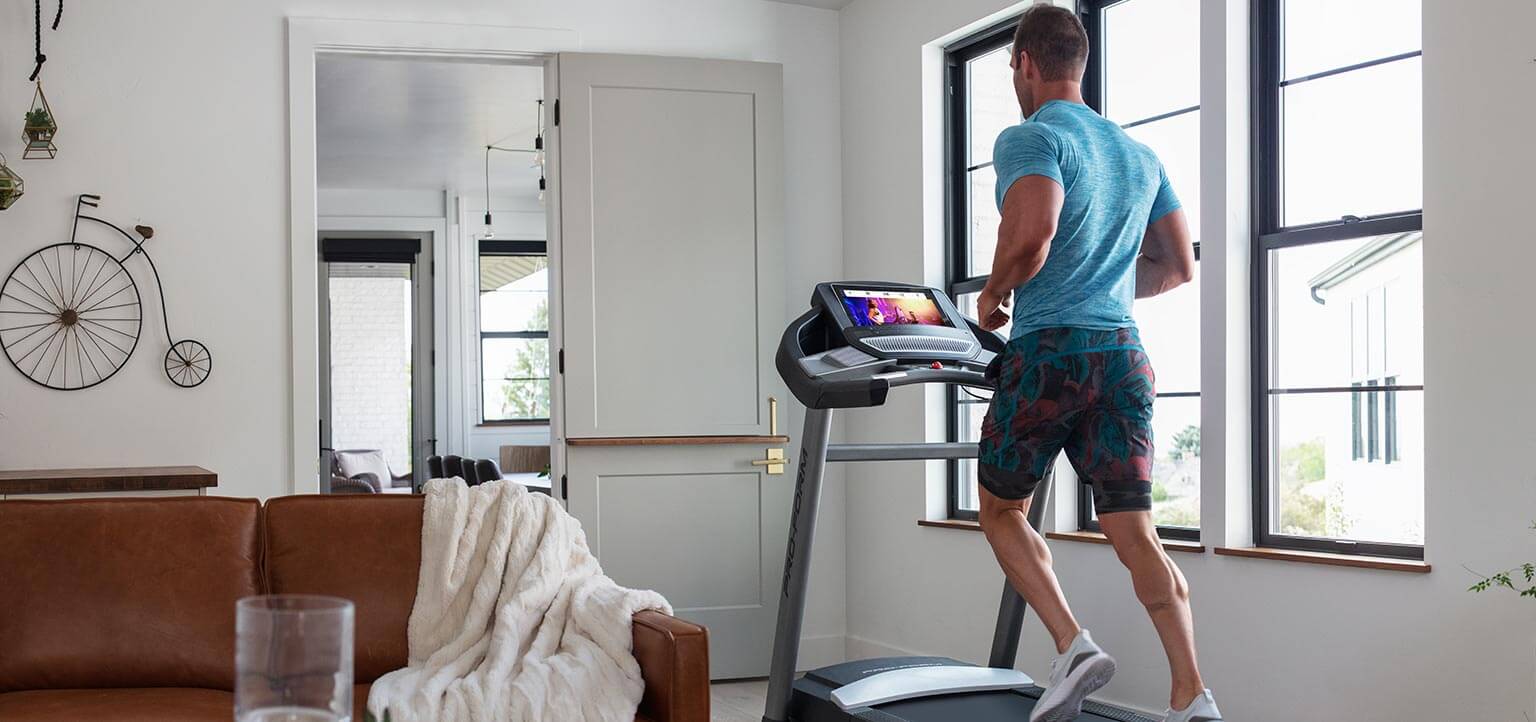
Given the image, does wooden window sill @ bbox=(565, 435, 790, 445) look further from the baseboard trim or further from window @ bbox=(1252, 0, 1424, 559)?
window @ bbox=(1252, 0, 1424, 559)

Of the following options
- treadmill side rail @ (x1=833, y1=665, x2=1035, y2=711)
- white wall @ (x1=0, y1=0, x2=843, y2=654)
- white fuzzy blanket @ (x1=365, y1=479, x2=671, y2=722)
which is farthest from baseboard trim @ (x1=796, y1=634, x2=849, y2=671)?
white fuzzy blanket @ (x1=365, y1=479, x2=671, y2=722)

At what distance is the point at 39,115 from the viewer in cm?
441

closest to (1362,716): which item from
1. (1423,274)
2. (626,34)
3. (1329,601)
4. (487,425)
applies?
(1329,601)

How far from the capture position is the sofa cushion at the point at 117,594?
8.96ft

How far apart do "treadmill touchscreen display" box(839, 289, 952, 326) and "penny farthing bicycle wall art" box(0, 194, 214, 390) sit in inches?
100

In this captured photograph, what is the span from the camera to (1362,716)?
323cm

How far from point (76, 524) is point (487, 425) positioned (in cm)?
797

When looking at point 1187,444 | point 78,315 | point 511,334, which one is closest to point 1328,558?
point 1187,444

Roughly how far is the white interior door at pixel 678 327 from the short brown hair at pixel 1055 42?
2.36m

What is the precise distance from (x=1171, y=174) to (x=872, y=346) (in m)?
1.28

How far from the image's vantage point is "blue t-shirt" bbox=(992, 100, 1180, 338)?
2.82 meters

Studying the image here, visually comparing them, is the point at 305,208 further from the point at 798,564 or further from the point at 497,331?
the point at 497,331

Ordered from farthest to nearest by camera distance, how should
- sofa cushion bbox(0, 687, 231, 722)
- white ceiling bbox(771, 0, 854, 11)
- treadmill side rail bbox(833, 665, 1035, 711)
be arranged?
white ceiling bbox(771, 0, 854, 11) < treadmill side rail bbox(833, 665, 1035, 711) < sofa cushion bbox(0, 687, 231, 722)

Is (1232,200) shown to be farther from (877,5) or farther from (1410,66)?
(877,5)
